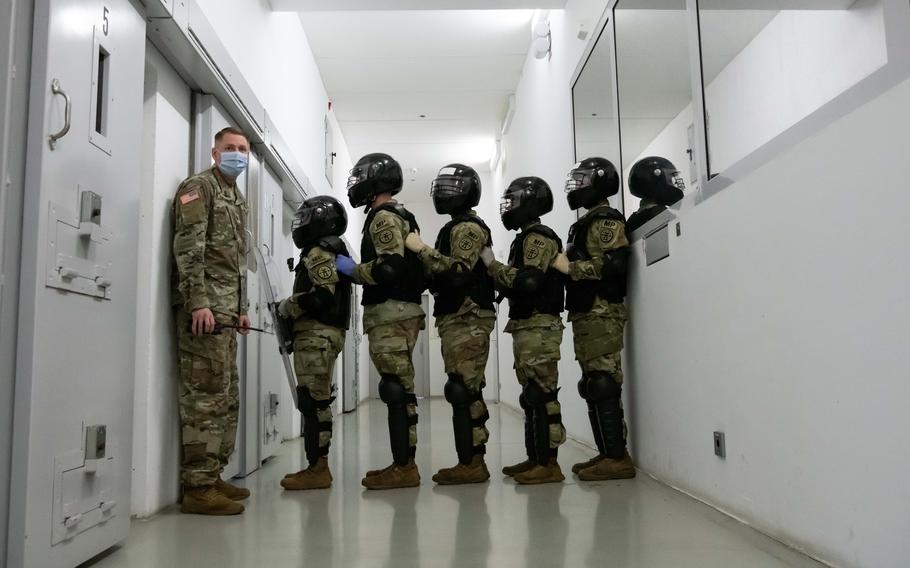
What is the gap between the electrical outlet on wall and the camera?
99.7 inches

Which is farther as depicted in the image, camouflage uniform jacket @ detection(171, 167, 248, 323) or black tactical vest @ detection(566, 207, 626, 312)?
black tactical vest @ detection(566, 207, 626, 312)

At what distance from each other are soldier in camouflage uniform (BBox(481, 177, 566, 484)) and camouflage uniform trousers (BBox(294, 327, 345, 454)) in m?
0.93

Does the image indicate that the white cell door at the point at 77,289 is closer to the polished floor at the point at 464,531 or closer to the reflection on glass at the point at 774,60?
the polished floor at the point at 464,531

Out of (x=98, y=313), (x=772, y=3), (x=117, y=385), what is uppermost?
(x=772, y=3)

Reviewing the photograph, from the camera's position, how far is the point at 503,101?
8.19 m

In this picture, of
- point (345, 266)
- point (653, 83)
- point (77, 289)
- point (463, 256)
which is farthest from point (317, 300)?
point (653, 83)

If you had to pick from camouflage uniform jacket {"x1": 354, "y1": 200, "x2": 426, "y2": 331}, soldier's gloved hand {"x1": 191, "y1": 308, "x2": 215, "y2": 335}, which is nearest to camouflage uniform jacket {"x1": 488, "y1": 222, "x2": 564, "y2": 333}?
camouflage uniform jacket {"x1": 354, "y1": 200, "x2": 426, "y2": 331}

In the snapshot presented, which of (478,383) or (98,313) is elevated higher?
(98,313)

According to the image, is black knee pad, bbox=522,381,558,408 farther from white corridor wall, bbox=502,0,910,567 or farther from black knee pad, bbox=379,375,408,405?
black knee pad, bbox=379,375,408,405

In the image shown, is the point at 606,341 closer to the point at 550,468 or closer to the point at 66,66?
the point at 550,468

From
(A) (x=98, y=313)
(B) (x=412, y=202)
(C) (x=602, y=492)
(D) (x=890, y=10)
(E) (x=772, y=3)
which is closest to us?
(D) (x=890, y=10)

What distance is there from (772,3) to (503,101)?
19.4 feet

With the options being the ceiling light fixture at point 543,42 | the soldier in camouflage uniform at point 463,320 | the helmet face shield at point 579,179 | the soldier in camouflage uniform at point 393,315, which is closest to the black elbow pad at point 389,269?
the soldier in camouflage uniform at point 393,315

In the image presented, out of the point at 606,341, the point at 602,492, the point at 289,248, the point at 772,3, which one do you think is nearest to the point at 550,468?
the point at 602,492
